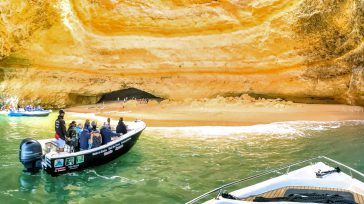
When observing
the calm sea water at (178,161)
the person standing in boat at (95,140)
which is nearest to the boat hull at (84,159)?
the calm sea water at (178,161)

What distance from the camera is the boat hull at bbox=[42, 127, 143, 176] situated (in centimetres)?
1347

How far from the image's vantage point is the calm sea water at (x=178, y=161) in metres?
12.1

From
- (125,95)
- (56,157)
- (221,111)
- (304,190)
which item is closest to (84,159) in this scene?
(56,157)

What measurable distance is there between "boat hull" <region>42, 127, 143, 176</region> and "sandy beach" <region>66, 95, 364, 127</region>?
10287mm

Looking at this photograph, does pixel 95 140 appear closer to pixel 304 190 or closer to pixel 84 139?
pixel 84 139

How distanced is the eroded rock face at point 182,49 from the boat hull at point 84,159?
20.3m

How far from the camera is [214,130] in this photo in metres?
23.9

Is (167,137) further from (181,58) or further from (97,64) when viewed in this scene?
(97,64)

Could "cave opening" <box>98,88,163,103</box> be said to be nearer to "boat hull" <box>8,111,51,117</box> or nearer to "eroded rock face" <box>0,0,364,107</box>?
"eroded rock face" <box>0,0,364,107</box>

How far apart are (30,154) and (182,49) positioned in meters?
23.7

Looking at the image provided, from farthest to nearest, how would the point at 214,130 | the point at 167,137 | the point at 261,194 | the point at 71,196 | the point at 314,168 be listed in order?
1. the point at 214,130
2. the point at 167,137
3. the point at 71,196
4. the point at 314,168
5. the point at 261,194

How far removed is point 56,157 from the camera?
13391 mm

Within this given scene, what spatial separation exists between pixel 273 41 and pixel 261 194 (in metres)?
26.0

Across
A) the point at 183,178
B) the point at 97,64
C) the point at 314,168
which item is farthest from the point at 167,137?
the point at 97,64
